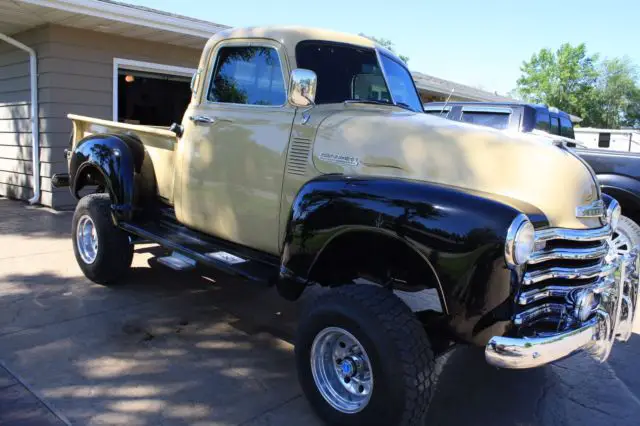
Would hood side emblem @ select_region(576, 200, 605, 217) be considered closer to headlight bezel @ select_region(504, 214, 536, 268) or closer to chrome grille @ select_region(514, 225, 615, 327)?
chrome grille @ select_region(514, 225, 615, 327)

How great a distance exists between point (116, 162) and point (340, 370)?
2.85 meters

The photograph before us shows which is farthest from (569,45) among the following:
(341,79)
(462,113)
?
(341,79)

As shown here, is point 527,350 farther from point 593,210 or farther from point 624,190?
point 624,190

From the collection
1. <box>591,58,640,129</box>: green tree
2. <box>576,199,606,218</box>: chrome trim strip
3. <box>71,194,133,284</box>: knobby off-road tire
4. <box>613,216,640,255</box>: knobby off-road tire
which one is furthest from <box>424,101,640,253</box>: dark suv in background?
<box>591,58,640,129</box>: green tree

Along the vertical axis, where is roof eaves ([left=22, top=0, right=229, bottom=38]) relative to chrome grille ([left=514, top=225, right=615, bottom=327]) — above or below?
above

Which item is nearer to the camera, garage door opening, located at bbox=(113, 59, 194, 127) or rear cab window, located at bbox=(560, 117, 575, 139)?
rear cab window, located at bbox=(560, 117, 575, 139)

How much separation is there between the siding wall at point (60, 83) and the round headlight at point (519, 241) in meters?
8.19

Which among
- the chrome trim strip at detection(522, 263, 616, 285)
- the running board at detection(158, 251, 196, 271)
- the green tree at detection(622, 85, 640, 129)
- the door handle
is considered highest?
the green tree at detection(622, 85, 640, 129)

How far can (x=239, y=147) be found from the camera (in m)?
3.83

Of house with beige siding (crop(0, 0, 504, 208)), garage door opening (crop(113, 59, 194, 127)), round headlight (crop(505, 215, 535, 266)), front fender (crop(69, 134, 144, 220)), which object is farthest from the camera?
garage door opening (crop(113, 59, 194, 127))

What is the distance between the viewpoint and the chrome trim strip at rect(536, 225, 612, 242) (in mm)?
2539

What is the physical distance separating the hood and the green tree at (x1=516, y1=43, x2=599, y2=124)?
46.9 meters

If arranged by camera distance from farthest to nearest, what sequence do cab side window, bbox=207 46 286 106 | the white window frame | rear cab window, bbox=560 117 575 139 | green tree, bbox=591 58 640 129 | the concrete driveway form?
green tree, bbox=591 58 640 129, the white window frame, rear cab window, bbox=560 117 575 139, cab side window, bbox=207 46 286 106, the concrete driveway

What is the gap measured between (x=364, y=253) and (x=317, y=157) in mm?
688
